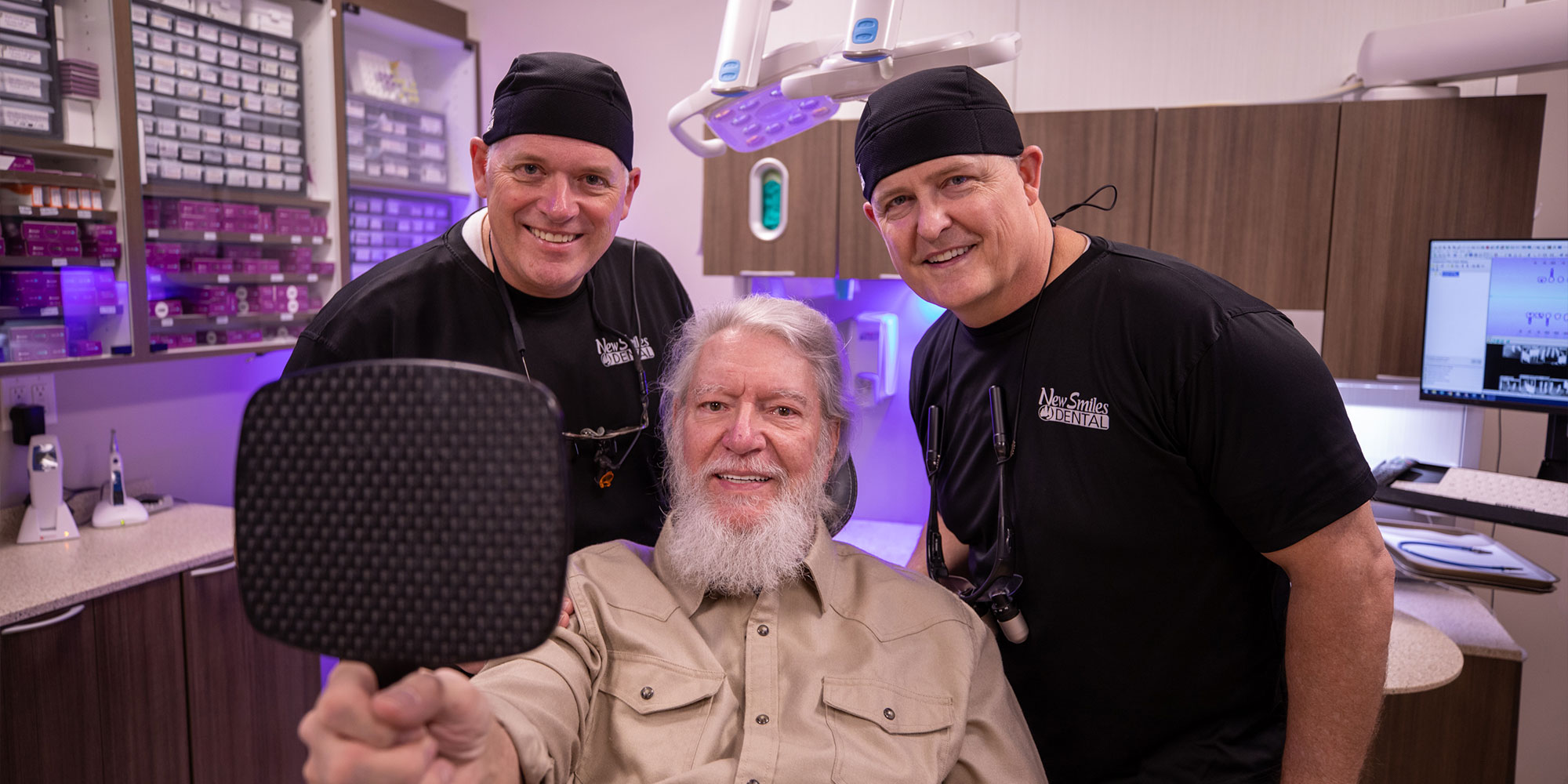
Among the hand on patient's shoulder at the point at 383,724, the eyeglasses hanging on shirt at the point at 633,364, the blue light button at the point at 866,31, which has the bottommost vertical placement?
the hand on patient's shoulder at the point at 383,724

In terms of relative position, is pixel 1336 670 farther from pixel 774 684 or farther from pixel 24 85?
pixel 24 85

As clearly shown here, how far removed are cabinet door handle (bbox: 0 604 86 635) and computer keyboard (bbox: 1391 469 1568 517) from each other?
3.63 meters

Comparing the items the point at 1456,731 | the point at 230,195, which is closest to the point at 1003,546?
the point at 1456,731

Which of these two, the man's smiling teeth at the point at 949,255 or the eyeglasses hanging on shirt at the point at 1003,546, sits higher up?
the man's smiling teeth at the point at 949,255

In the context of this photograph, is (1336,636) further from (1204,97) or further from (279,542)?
(1204,97)

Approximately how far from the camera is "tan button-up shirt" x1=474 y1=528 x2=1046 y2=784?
132 centimetres

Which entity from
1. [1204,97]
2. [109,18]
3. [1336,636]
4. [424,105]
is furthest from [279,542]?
[424,105]

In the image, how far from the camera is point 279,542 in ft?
2.00

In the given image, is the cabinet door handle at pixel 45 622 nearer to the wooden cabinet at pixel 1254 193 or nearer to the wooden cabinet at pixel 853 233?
the wooden cabinet at pixel 853 233

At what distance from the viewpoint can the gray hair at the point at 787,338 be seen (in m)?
1.66

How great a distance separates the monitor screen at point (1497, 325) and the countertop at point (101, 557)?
3.74m

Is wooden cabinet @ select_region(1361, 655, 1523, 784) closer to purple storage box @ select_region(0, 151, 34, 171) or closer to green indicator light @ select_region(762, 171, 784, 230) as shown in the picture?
green indicator light @ select_region(762, 171, 784, 230)

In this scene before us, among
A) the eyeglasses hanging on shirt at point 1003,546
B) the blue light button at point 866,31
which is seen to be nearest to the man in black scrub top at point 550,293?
the blue light button at point 866,31

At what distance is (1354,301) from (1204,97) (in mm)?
910
